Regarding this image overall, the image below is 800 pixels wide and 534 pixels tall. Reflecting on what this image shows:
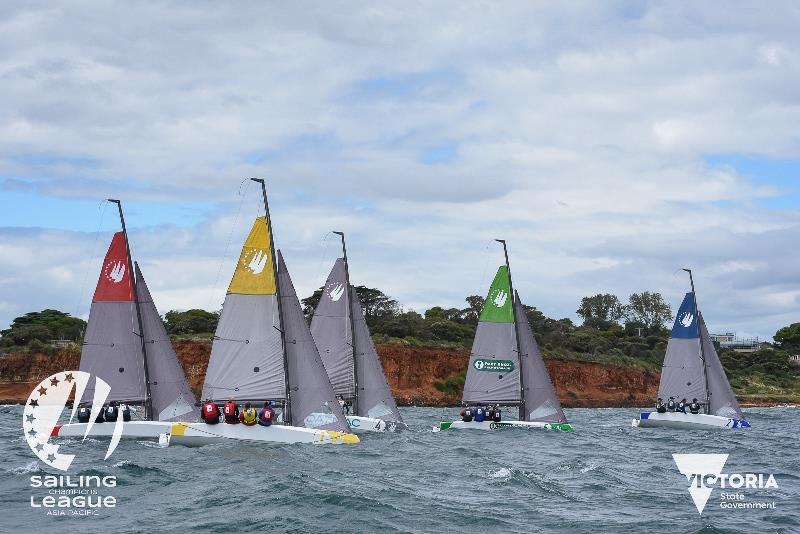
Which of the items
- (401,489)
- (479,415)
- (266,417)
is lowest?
(401,489)

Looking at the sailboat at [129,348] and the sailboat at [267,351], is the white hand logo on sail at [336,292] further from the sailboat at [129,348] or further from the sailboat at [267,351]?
the sailboat at [129,348]

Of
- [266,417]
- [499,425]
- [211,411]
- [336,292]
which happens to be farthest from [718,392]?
[211,411]

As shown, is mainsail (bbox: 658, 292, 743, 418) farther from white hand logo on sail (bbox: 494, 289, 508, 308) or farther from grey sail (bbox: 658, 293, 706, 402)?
white hand logo on sail (bbox: 494, 289, 508, 308)

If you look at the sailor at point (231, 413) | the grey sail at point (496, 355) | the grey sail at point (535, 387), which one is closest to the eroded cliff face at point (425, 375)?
the grey sail at point (496, 355)

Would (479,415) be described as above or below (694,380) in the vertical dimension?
below

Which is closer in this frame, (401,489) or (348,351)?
(401,489)

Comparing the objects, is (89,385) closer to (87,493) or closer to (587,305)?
(87,493)

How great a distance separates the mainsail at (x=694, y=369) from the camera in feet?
191

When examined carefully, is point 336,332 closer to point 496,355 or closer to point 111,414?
point 496,355

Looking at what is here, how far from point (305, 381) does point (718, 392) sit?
93.4ft

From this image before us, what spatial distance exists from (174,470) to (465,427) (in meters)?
21.7

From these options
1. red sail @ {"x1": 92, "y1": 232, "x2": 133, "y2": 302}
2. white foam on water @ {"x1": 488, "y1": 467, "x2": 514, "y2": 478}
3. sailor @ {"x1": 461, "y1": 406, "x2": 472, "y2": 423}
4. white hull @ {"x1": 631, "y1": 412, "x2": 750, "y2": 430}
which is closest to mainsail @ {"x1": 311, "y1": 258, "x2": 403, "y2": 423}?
→ sailor @ {"x1": 461, "y1": 406, "x2": 472, "y2": 423}

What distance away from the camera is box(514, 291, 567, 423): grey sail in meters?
50.9

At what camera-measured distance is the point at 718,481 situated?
3139 cm
